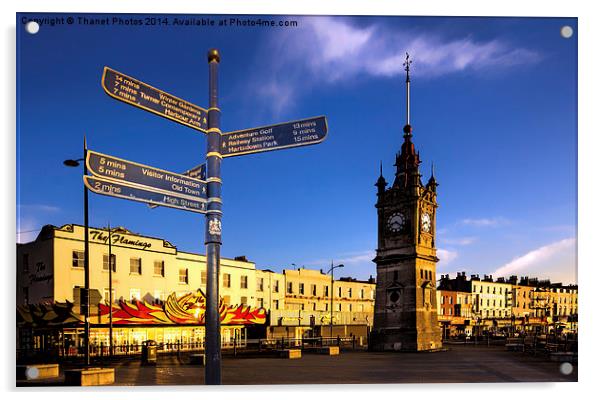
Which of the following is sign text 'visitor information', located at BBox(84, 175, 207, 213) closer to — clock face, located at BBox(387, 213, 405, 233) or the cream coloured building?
the cream coloured building

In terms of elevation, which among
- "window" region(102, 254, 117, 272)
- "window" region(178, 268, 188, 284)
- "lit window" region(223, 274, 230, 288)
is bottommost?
"lit window" region(223, 274, 230, 288)

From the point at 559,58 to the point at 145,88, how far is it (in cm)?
1139

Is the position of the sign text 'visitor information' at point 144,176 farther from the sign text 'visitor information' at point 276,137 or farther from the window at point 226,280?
the window at point 226,280

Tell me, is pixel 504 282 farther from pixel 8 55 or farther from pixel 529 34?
pixel 8 55

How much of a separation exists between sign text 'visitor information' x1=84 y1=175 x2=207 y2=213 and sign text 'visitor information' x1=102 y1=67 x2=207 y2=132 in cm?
125

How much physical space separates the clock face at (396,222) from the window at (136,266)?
13.9 meters

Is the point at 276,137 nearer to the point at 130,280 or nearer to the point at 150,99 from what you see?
the point at 150,99

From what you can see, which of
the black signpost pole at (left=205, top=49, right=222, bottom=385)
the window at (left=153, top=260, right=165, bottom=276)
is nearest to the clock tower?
the window at (left=153, top=260, right=165, bottom=276)

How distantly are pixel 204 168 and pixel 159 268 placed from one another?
20.9 meters

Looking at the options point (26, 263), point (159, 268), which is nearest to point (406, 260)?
point (159, 268)

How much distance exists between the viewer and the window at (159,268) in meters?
29.6

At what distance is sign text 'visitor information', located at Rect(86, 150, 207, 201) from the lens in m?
8.64

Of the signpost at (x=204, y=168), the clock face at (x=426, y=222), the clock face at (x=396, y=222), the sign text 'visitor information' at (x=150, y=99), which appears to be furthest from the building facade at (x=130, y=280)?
the sign text 'visitor information' at (x=150, y=99)
